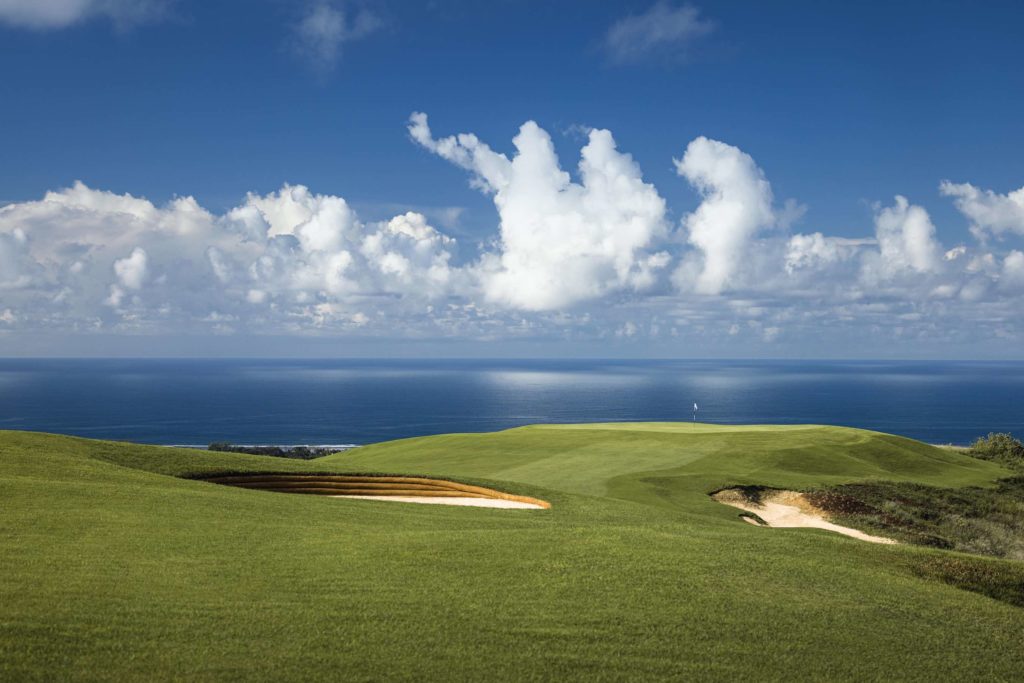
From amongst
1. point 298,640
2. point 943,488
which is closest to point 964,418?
point 943,488

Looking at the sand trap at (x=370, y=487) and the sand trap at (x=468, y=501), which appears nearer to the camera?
the sand trap at (x=468, y=501)

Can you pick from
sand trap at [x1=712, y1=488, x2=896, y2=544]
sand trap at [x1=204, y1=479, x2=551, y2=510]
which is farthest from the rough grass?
sand trap at [x1=204, y1=479, x2=551, y2=510]

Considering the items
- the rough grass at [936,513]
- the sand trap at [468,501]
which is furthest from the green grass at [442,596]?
the rough grass at [936,513]

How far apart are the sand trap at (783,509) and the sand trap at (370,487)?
9.94 metres

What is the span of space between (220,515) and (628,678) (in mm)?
9853

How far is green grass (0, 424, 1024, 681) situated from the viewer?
8539 millimetres

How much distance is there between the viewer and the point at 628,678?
837cm

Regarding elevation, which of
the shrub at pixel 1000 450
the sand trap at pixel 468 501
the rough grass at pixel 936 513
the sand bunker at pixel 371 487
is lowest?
the rough grass at pixel 936 513

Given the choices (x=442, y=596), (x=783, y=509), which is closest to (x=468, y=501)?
(x=783, y=509)

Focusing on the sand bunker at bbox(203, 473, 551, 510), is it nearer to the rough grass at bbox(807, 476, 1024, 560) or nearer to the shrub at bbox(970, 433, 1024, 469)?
the rough grass at bbox(807, 476, 1024, 560)

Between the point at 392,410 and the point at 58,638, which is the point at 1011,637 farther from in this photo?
the point at 392,410

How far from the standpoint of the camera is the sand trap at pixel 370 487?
23.7m

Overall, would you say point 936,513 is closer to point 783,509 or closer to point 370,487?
point 783,509

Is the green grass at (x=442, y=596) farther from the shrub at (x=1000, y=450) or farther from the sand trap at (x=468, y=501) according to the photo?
the shrub at (x=1000, y=450)
